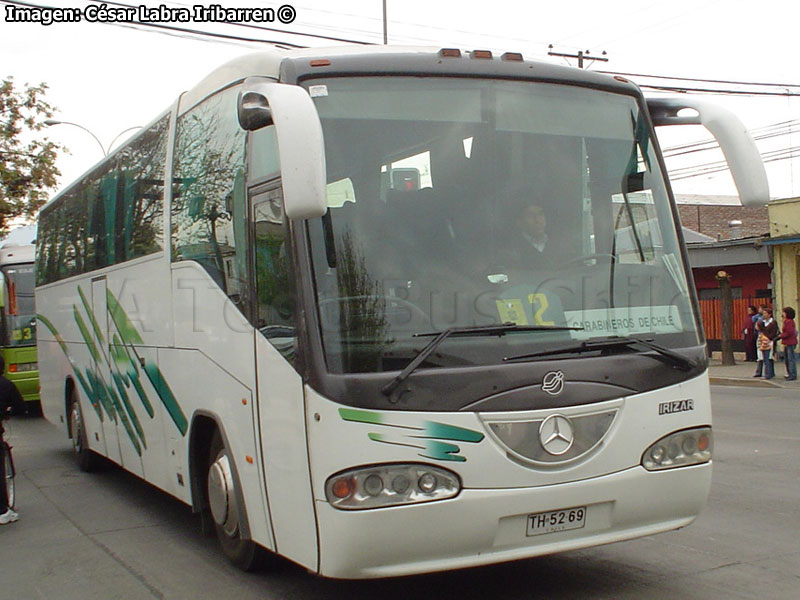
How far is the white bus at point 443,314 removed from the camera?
474 cm

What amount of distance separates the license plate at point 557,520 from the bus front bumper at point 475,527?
0.02 m

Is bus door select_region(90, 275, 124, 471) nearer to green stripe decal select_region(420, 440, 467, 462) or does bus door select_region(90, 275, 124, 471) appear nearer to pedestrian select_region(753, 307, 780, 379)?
green stripe decal select_region(420, 440, 467, 462)

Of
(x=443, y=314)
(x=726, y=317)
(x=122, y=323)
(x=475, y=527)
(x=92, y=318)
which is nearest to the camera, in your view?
(x=475, y=527)

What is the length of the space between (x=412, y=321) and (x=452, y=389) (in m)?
0.40

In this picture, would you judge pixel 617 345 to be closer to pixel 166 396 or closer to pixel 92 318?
pixel 166 396

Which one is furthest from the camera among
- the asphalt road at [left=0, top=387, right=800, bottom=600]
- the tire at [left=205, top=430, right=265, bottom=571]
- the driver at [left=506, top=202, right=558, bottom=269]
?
the tire at [left=205, top=430, right=265, bottom=571]

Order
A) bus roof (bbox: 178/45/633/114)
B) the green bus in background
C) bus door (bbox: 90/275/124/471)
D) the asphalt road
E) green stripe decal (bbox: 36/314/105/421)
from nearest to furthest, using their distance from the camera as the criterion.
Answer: bus roof (bbox: 178/45/633/114) < the asphalt road < bus door (bbox: 90/275/124/471) < green stripe decal (bbox: 36/314/105/421) < the green bus in background

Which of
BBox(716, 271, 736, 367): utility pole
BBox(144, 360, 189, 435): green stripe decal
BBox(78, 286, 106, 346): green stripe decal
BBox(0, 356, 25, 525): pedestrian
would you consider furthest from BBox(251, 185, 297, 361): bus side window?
BBox(716, 271, 736, 367): utility pole

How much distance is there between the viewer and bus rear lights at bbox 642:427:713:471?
17.1 ft

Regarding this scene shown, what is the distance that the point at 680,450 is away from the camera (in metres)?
5.35

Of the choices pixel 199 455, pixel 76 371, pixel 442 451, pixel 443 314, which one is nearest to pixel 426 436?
pixel 442 451

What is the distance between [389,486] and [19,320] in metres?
16.8

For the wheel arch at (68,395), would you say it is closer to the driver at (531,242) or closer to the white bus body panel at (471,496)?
the white bus body panel at (471,496)

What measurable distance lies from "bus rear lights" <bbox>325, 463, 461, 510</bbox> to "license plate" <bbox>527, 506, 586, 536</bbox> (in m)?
0.50
